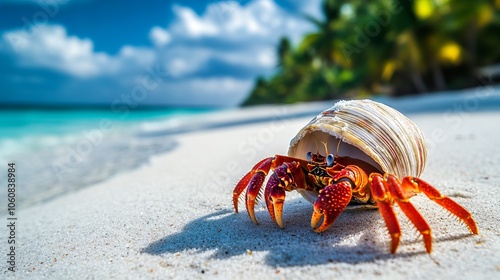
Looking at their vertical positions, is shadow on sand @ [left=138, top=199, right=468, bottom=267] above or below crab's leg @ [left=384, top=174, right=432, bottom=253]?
below

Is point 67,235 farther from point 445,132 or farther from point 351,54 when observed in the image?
point 351,54

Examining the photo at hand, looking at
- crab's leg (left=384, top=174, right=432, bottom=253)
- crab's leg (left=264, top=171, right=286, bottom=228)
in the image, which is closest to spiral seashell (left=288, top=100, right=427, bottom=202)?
crab's leg (left=384, top=174, right=432, bottom=253)

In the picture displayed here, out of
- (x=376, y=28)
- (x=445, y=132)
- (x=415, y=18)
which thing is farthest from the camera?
(x=376, y=28)

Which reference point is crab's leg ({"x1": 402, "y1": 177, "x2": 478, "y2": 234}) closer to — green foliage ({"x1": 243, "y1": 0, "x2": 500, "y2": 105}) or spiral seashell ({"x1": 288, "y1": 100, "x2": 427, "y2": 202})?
spiral seashell ({"x1": 288, "y1": 100, "x2": 427, "y2": 202})

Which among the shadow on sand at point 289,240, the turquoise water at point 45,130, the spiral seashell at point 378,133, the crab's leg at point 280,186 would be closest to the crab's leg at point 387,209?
the shadow on sand at point 289,240

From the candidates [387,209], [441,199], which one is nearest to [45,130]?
[387,209]

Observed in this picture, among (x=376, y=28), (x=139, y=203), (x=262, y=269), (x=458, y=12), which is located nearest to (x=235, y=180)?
(x=139, y=203)

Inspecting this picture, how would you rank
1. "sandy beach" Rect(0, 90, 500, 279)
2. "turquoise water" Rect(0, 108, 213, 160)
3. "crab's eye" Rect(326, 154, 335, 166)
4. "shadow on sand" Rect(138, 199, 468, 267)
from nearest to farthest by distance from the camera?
"sandy beach" Rect(0, 90, 500, 279) < "shadow on sand" Rect(138, 199, 468, 267) < "crab's eye" Rect(326, 154, 335, 166) < "turquoise water" Rect(0, 108, 213, 160)
